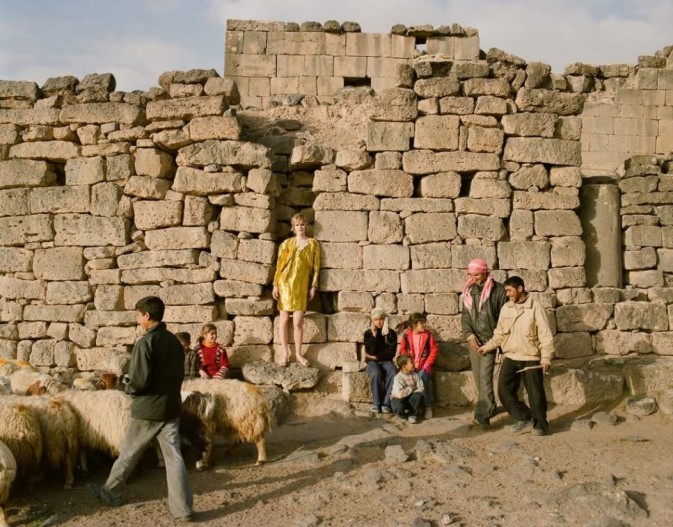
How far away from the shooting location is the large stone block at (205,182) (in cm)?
893

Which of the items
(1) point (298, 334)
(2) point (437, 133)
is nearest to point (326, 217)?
(1) point (298, 334)

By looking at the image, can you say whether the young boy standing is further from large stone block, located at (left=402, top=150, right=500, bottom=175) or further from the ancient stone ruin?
large stone block, located at (left=402, top=150, right=500, bottom=175)

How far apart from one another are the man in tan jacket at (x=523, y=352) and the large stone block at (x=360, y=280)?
194 cm

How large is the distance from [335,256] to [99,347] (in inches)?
139

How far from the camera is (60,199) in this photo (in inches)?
366

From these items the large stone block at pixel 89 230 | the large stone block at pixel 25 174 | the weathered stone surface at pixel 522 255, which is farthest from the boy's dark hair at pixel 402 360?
the large stone block at pixel 25 174

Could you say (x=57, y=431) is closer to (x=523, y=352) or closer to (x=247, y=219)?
(x=247, y=219)

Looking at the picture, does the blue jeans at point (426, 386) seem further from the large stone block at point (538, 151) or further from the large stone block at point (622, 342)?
the large stone block at point (538, 151)

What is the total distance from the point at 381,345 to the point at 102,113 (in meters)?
5.16

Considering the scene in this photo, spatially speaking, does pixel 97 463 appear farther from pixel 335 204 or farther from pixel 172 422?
pixel 335 204

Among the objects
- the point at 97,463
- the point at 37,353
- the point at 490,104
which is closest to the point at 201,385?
the point at 97,463

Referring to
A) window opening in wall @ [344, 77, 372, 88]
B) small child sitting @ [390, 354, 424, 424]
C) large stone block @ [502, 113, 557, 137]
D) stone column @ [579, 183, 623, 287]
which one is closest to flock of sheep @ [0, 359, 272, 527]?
small child sitting @ [390, 354, 424, 424]

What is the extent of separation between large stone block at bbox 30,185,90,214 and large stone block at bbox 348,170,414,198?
12.6ft

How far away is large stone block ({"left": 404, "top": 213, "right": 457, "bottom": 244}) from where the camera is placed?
890cm
